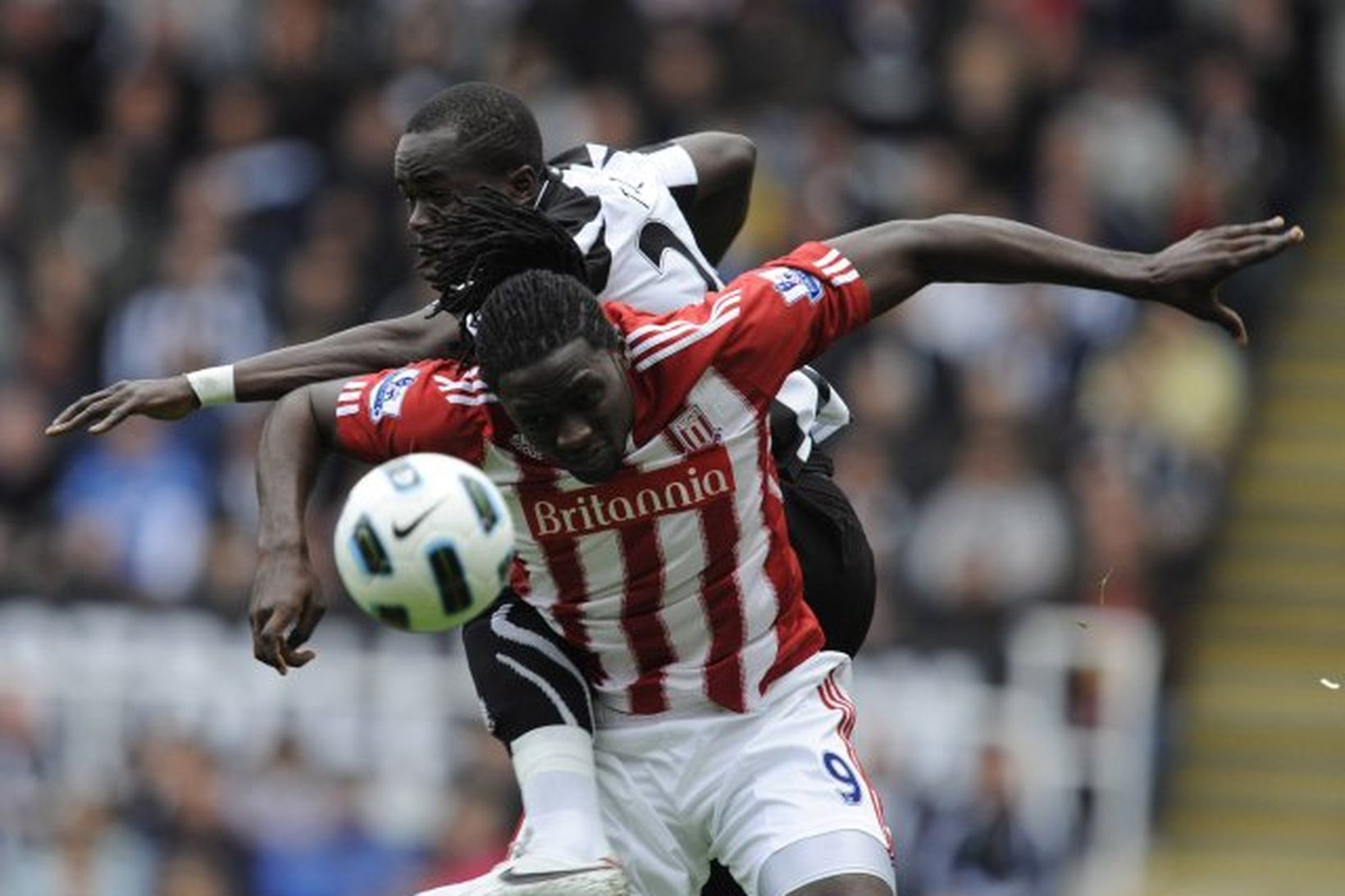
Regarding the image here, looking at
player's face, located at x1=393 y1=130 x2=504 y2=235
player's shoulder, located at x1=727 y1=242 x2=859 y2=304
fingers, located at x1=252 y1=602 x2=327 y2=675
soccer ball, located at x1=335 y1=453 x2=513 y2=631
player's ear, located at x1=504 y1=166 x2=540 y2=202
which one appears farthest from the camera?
player's ear, located at x1=504 y1=166 x2=540 y2=202

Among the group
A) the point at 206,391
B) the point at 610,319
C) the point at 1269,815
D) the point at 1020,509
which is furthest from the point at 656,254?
the point at 1269,815

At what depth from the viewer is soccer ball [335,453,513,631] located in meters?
6.55

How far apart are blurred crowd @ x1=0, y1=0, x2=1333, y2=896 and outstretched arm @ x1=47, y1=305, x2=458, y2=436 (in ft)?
15.2

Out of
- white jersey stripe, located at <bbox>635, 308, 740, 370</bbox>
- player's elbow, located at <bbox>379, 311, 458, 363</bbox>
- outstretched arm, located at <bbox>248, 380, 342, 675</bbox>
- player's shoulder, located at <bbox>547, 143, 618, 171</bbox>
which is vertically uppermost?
player's shoulder, located at <bbox>547, 143, 618, 171</bbox>

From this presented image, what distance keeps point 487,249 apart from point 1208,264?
1.71m

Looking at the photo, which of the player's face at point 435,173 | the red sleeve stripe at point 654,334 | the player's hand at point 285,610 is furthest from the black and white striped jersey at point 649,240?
the player's hand at point 285,610

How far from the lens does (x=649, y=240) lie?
7.73 meters

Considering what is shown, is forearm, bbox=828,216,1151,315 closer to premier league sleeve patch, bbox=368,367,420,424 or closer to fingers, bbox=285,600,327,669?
premier league sleeve patch, bbox=368,367,420,424

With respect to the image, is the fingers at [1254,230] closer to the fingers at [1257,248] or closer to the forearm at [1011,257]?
the fingers at [1257,248]

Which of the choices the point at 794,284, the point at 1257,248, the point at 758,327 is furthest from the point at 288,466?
the point at 1257,248

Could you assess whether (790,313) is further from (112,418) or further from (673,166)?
(112,418)

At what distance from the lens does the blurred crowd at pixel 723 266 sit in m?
13.2

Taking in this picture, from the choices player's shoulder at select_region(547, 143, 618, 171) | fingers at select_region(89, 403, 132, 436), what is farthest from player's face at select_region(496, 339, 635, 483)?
player's shoulder at select_region(547, 143, 618, 171)

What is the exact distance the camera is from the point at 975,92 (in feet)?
48.4
